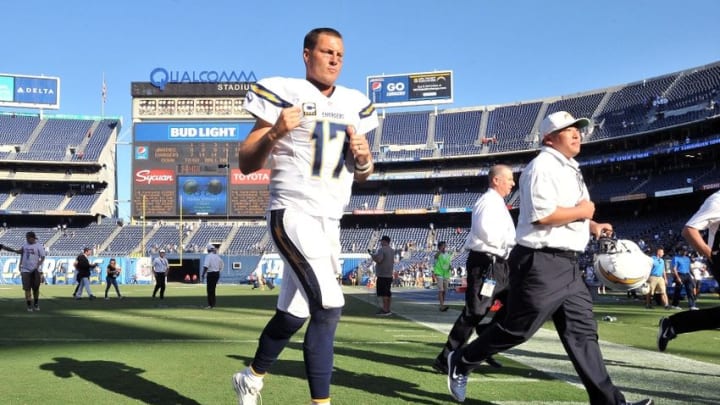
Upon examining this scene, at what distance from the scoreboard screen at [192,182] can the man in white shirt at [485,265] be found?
47.7 m

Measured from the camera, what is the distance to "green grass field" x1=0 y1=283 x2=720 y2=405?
15.3ft

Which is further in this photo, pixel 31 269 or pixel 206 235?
pixel 206 235

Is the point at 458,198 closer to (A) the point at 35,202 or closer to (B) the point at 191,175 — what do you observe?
(B) the point at 191,175

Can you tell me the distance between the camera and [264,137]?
3.47 meters

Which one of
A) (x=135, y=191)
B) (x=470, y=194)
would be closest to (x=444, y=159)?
(x=470, y=194)

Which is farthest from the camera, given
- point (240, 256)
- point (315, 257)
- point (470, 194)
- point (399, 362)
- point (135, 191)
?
point (470, 194)

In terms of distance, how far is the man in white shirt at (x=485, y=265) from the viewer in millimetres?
5867

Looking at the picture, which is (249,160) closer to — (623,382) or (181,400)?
(181,400)

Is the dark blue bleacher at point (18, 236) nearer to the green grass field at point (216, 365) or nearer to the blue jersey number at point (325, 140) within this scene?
the green grass field at point (216, 365)

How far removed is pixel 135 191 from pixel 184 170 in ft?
14.9

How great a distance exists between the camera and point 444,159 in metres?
58.4

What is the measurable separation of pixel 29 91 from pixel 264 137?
68264 millimetres

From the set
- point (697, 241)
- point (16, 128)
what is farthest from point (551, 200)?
point (16, 128)

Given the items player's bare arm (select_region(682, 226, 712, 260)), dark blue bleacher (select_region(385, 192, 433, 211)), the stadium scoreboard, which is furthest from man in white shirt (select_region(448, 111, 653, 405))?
dark blue bleacher (select_region(385, 192, 433, 211))
